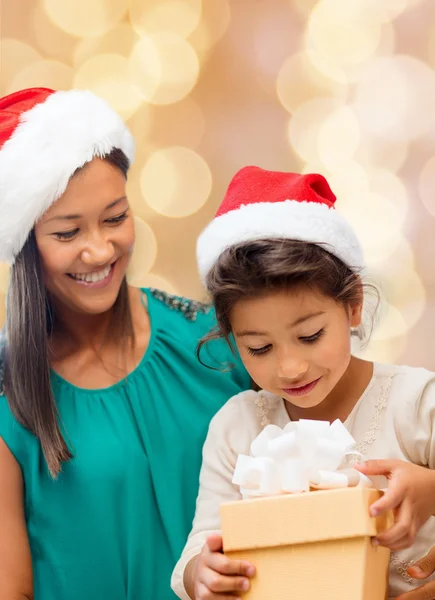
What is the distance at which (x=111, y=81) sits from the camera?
2.13 m

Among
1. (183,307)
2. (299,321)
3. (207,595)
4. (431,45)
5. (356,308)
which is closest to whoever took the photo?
(207,595)

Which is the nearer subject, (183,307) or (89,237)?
(89,237)

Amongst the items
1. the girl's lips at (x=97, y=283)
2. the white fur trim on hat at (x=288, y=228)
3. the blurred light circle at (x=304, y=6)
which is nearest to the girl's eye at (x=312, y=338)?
the white fur trim on hat at (x=288, y=228)

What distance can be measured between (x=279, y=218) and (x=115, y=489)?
599mm

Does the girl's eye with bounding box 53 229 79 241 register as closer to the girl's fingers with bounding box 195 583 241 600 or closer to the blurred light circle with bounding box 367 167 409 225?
the girl's fingers with bounding box 195 583 241 600

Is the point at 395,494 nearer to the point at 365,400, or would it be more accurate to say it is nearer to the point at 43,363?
the point at 365,400

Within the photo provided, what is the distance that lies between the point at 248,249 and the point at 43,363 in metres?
0.49

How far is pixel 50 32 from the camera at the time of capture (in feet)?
6.95

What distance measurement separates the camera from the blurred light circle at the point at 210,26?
2150 millimetres

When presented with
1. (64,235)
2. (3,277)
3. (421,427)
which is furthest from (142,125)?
(421,427)

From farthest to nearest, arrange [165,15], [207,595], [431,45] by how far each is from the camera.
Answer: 1. [165,15]
2. [431,45]
3. [207,595]

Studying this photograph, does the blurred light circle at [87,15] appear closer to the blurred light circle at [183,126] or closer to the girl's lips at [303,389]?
the blurred light circle at [183,126]

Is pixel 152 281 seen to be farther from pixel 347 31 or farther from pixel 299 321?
pixel 299 321

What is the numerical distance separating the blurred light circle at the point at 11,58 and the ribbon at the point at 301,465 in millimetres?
1407
